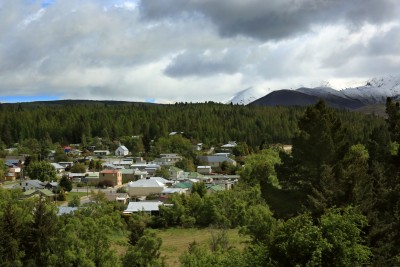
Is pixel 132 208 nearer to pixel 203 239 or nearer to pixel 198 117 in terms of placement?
pixel 203 239

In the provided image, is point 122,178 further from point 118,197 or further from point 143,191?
point 118,197

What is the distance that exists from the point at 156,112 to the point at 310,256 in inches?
4509

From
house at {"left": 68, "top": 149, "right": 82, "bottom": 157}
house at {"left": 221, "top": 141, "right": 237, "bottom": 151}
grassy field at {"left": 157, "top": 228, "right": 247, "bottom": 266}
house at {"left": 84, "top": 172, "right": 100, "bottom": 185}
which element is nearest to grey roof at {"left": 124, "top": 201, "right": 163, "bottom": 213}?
grassy field at {"left": 157, "top": 228, "right": 247, "bottom": 266}

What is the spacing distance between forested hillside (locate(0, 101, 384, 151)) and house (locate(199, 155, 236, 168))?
641 inches

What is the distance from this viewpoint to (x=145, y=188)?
171ft

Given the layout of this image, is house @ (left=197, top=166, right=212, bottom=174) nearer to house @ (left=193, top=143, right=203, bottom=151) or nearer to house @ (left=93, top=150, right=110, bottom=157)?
house @ (left=193, top=143, right=203, bottom=151)

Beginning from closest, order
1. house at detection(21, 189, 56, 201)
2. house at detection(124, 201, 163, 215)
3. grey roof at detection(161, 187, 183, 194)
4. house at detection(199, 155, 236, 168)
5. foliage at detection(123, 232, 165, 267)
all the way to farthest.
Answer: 1. foliage at detection(123, 232, 165, 267)
2. house at detection(124, 201, 163, 215)
3. house at detection(21, 189, 56, 201)
4. grey roof at detection(161, 187, 183, 194)
5. house at detection(199, 155, 236, 168)

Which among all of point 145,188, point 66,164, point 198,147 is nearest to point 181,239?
point 145,188

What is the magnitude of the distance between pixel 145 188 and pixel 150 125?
5463 cm

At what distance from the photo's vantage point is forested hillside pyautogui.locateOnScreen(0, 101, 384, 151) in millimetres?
99500

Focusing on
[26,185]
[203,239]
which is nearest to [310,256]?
[203,239]

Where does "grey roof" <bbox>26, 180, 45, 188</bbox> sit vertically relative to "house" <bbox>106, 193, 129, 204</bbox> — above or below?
above

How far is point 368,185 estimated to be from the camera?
15.0 m

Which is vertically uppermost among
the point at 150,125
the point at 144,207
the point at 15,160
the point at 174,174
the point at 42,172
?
the point at 150,125
